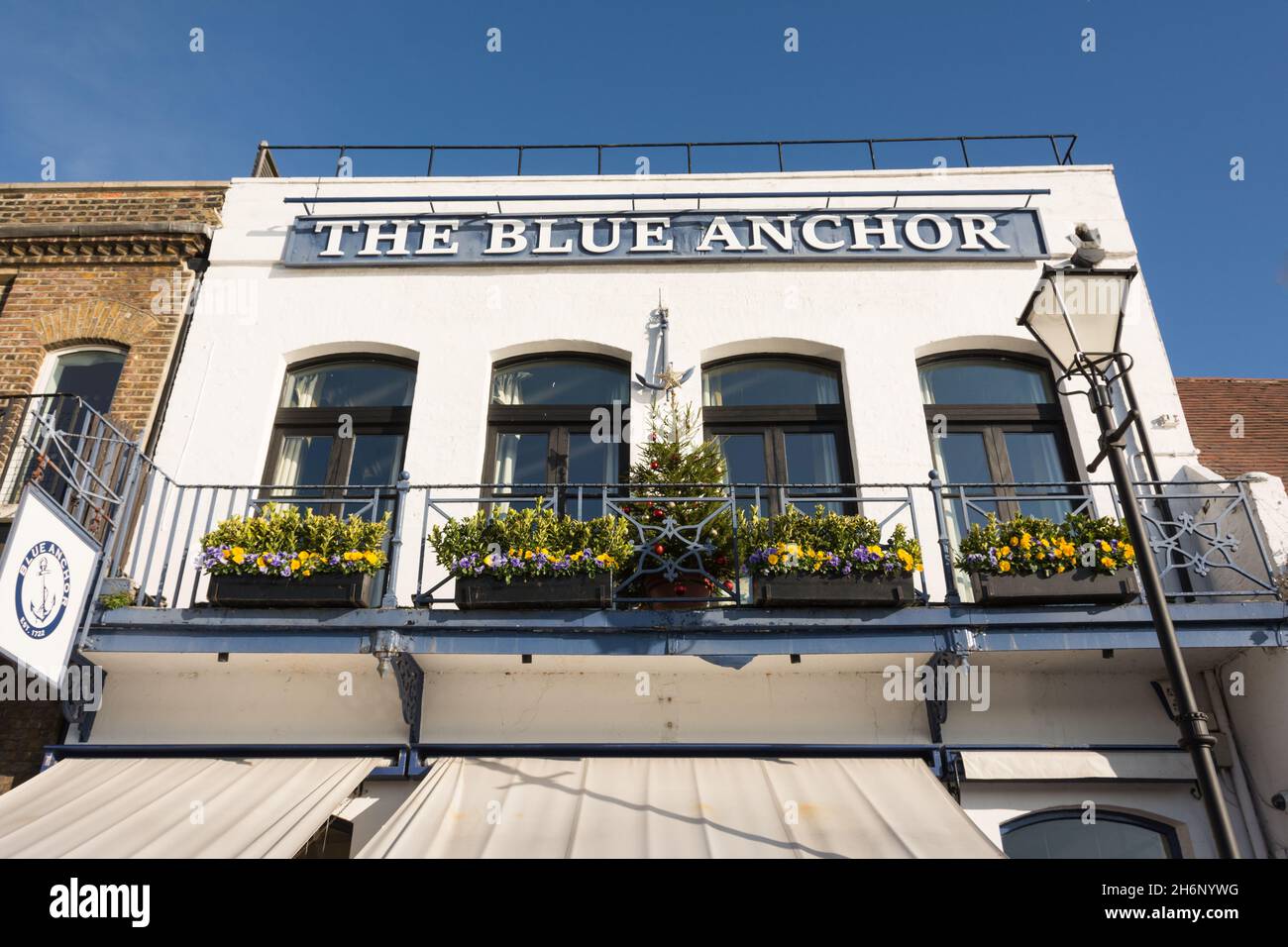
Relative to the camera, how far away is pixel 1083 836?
22.3 ft

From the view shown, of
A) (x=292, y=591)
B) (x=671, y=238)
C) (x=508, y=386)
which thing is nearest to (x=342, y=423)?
(x=508, y=386)

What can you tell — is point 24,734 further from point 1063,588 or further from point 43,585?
point 1063,588

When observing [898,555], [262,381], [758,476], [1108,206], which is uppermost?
[1108,206]

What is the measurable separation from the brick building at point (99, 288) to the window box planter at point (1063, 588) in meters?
7.58

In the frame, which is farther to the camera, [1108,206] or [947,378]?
[1108,206]

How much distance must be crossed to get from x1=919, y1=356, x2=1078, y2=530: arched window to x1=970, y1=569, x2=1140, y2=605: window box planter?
159cm

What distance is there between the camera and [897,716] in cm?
705

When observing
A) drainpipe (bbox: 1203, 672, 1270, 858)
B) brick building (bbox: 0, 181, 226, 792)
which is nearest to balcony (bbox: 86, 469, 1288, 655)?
drainpipe (bbox: 1203, 672, 1270, 858)

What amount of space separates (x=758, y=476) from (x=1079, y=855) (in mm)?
3961

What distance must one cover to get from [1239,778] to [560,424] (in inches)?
245

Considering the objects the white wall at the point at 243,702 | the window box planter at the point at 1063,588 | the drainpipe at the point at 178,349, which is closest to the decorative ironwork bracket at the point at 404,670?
the white wall at the point at 243,702

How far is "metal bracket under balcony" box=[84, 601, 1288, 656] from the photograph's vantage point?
21.7ft
